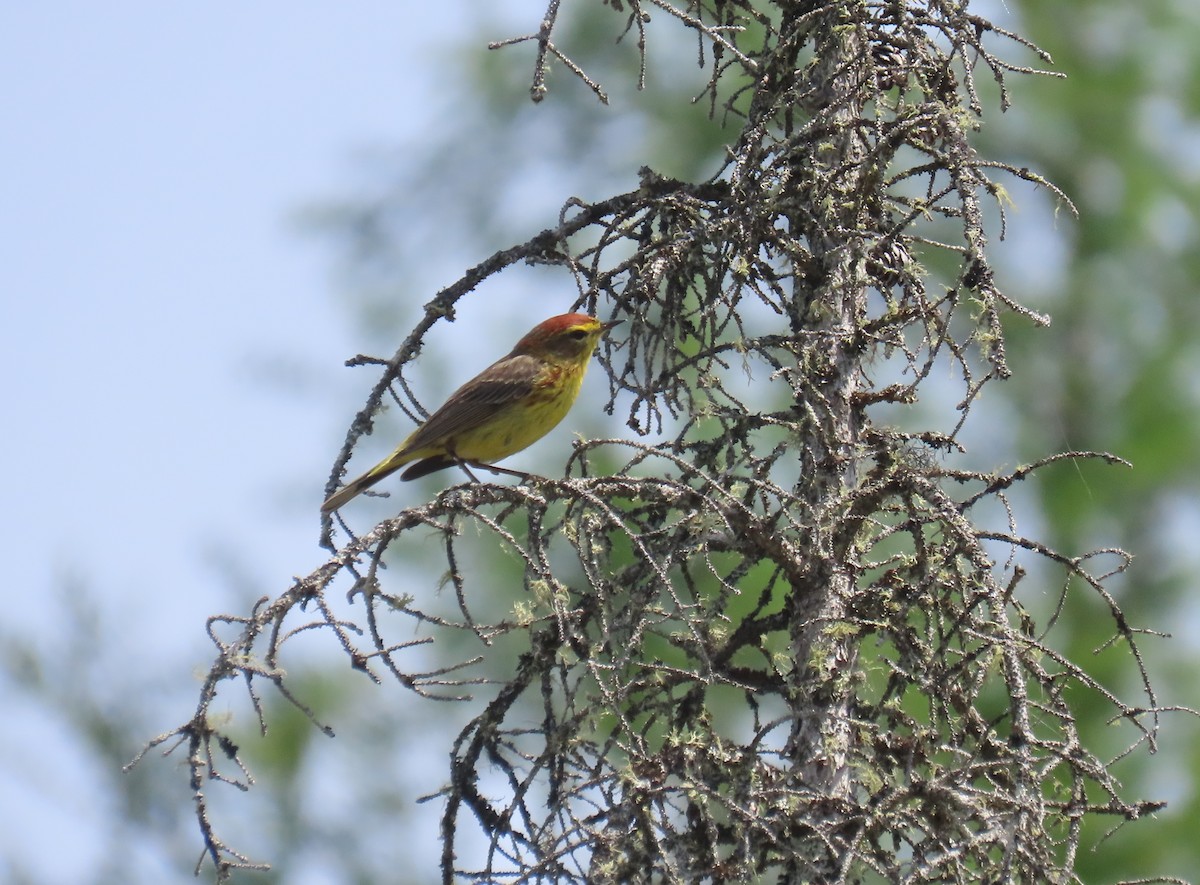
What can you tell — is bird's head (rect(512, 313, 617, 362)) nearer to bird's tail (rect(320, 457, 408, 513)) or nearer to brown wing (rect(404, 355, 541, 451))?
brown wing (rect(404, 355, 541, 451))

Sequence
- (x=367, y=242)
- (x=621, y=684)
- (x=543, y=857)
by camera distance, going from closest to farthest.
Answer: (x=543, y=857) < (x=621, y=684) < (x=367, y=242)

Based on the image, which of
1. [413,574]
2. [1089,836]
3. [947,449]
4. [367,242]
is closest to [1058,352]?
[1089,836]

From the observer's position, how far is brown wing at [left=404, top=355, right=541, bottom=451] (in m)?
5.82

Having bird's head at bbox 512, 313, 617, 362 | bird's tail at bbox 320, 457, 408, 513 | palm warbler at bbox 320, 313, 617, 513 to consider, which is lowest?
bird's tail at bbox 320, 457, 408, 513

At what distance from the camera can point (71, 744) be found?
15906mm

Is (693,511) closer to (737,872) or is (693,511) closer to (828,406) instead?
(828,406)

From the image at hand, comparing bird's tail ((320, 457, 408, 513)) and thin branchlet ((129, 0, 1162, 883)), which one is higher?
bird's tail ((320, 457, 408, 513))

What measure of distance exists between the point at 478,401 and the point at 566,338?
47 centimetres

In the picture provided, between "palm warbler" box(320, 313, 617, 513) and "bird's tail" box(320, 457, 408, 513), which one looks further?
"palm warbler" box(320, 313, 617, 513)

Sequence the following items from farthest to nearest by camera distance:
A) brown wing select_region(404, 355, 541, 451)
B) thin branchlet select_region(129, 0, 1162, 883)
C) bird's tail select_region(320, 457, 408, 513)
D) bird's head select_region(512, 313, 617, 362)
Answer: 1. bird's head select_region(512, 313, 617, 362)
2. brown wing select_region(404, 355, 541, 451)
3. bird's tail select_region(320, 457, 408, 513)
4. thin branchlet select_region(129, 0, 1162, 883)

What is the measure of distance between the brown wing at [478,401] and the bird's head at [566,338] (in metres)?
0.10

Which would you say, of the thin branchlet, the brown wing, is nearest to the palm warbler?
the brown wing

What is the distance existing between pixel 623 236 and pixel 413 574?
12732 millimetres

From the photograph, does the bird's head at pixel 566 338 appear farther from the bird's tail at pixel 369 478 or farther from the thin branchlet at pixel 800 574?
the thin branchlet at pixel 800 574
